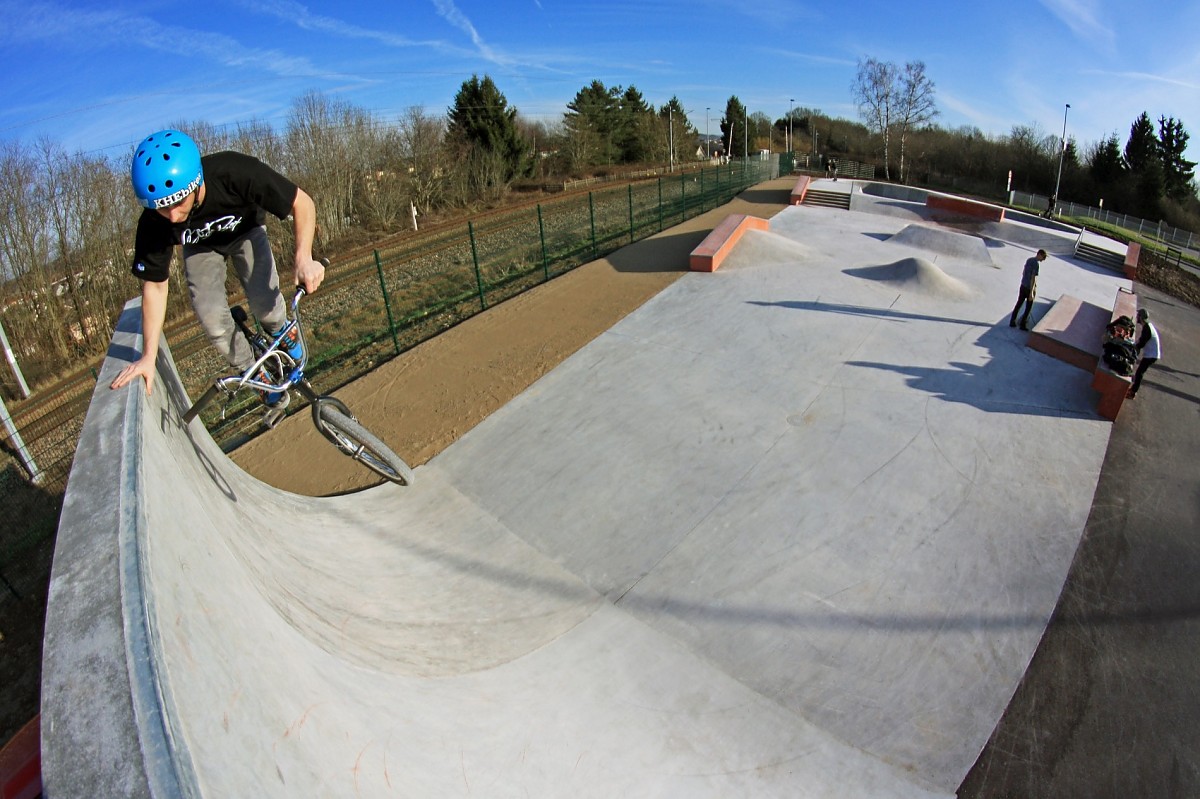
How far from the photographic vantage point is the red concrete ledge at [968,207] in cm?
2173

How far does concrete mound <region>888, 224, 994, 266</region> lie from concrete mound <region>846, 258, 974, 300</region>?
A: 3.89m

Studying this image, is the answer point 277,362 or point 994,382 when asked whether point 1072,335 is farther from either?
point 277,362

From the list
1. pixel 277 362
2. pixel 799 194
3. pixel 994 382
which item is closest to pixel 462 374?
pixel 277 362

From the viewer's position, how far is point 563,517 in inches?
258

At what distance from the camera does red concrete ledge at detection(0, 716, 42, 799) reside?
6.93ft

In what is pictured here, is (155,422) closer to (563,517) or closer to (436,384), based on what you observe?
(563,517)

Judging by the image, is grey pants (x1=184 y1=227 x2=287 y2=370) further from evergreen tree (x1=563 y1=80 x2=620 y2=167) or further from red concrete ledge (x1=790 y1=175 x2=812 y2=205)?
evergreen tree (x1=563 y1=80 x2=620 y2=167)

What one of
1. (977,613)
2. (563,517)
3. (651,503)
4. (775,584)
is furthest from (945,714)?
(563,517)

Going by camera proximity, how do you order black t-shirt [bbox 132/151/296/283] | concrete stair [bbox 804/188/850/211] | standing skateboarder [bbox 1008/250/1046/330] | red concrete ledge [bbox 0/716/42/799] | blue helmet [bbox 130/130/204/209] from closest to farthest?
red concrete ledge [bbox 0/716/42/799]
blue helmet [bbox 130/130/204/209]
black t-shirt [bbox 132/151/296/283]
standing skateboarder [bbox 1008/250/1046/330]
concrete stair [bbox 804/188/850/211]

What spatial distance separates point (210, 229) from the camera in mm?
3752

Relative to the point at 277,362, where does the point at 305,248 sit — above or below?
above

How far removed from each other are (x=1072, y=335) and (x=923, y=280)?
3.28 metres

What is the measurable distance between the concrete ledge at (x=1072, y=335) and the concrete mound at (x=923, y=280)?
6.19 feet

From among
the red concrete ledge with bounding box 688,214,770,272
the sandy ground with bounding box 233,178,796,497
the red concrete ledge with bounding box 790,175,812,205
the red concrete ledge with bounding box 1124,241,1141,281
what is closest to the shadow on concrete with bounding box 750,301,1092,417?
the sandy ground with bounding box 233,178,796,497
